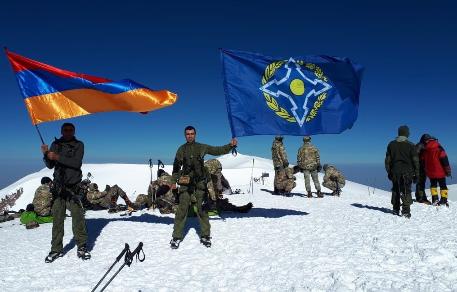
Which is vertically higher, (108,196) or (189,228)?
(108,196)

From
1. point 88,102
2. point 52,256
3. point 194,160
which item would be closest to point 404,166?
point 194,160

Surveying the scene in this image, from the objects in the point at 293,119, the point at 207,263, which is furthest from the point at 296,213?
the point at 207,263

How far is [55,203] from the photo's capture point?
770 centimetres

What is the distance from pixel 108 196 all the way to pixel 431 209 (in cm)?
1173

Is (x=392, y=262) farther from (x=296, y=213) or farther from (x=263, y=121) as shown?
(x=296, y=213)

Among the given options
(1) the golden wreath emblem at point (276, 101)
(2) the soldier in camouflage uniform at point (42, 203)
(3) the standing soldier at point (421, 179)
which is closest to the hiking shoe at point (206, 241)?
(1) the golden wreath emblem at point (276, 101)

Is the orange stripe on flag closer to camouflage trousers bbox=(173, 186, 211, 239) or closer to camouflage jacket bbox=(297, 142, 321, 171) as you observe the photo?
camouflage trousers bbox=(173, 186, 211, 239)

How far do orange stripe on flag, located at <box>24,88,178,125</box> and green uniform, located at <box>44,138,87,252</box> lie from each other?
0.88 metres

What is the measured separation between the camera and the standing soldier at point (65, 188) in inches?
298

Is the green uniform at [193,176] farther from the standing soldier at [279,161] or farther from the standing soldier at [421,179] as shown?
the standing soldier at [421,179]

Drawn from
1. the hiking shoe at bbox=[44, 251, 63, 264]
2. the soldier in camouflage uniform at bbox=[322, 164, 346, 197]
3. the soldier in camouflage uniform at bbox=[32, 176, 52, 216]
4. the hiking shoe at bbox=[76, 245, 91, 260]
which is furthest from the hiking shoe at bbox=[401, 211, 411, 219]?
the soldier in camouflage uniform at bbox=[32, 176, 52, 216]

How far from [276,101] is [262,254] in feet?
13.7

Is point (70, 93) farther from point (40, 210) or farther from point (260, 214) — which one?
point (260, 214)

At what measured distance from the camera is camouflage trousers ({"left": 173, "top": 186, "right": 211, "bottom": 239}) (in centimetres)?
848
